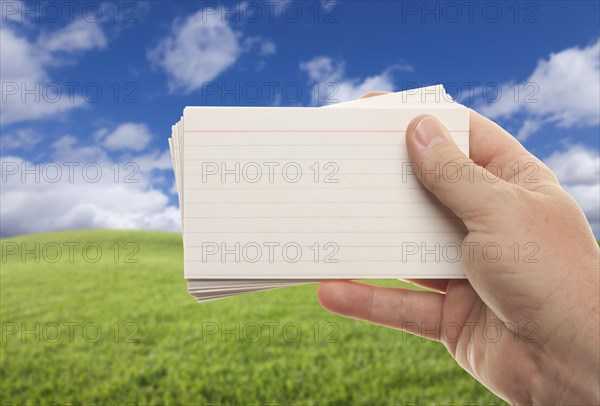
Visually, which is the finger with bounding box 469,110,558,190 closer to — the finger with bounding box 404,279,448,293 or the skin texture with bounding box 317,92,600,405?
the skin texture with bounding box 317,92,600,405

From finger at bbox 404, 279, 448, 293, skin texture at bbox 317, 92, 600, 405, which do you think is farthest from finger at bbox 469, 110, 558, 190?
finger at bbox 404, 279, 448, 293

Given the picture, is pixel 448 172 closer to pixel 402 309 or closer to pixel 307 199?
pixel 307 199

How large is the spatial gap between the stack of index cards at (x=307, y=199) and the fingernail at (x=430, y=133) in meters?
0.09

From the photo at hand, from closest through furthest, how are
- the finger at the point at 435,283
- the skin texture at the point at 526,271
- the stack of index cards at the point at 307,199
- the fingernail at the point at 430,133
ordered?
1. the skin texture at the point at 526,271
2. the fingernail at the point at 430,133
3. the stack of index cards at the point at 307,199
4. the finger at the point at 435,283

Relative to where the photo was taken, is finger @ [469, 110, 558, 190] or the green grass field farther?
the green grass field

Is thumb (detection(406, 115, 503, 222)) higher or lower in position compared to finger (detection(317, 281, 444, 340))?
higher

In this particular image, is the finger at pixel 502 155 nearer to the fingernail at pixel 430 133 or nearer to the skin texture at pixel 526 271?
the skin texture at pixel 526 271

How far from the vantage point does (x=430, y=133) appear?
191 cm

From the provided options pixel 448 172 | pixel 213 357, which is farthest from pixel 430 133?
pixel 213 357

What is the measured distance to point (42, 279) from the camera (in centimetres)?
1024

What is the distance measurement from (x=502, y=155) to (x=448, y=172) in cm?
49

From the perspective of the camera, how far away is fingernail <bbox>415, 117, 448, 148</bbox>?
1895 mm

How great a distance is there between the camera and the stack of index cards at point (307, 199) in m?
2.00

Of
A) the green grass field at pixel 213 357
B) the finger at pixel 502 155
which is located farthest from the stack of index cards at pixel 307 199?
the green grass field at pixel 213 357
